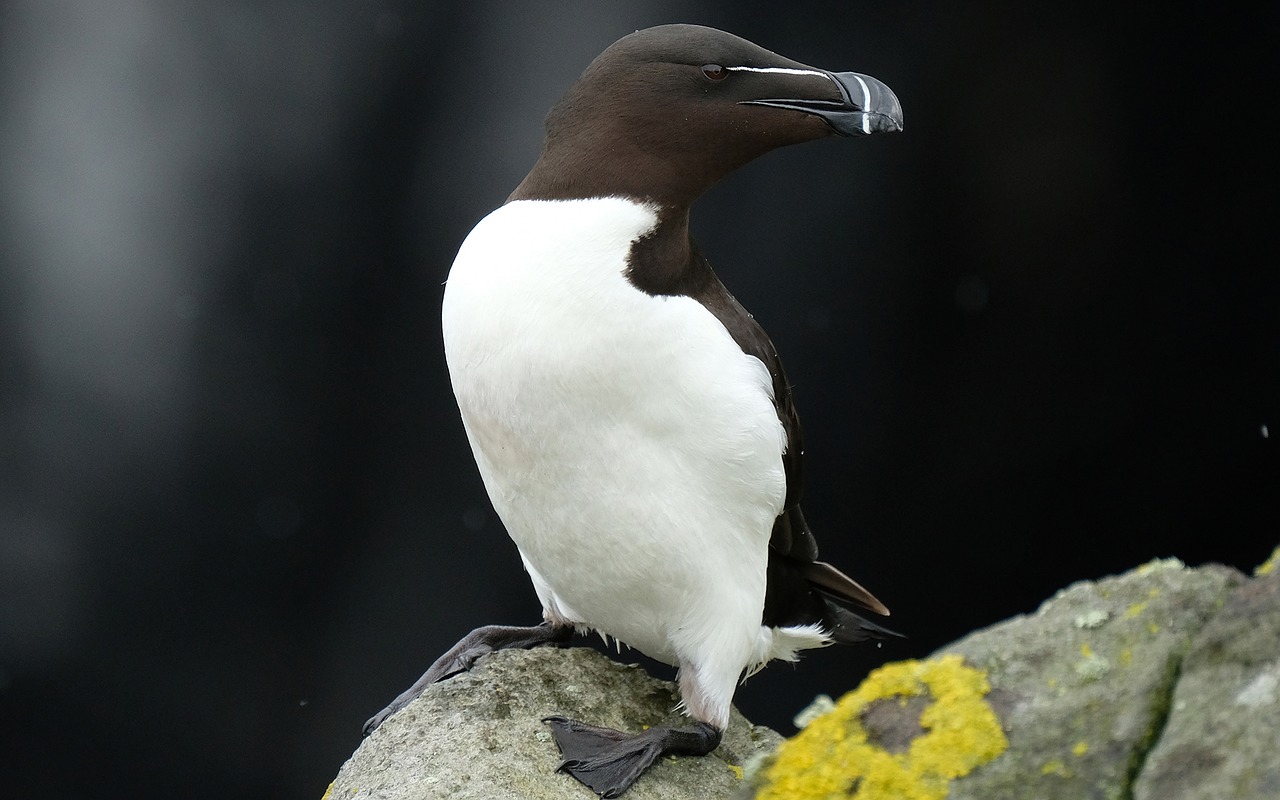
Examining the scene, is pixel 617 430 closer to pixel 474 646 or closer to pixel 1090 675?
pixel 474 646

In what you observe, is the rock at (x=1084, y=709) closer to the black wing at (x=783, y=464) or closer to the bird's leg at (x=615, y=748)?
the bird's leg at (x=615, y=748)

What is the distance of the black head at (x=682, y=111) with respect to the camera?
9.19ft

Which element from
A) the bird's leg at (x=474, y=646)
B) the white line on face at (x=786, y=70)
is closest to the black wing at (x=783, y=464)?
the white line on face at (x=786, y=70)

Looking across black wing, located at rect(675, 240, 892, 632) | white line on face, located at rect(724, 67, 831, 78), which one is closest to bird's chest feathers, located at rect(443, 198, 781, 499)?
black wing, located at rect(675, 240, 892, 632)

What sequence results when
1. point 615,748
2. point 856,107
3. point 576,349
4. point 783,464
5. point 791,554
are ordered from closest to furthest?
1. point 576,349
2. point 856,107
3. point 615,748
4. point 783,464
5. point 791,554

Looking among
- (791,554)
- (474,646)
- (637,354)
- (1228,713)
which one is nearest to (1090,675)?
(1228,713)

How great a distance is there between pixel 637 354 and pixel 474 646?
1.09 metres

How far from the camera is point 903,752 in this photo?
167 centimetres

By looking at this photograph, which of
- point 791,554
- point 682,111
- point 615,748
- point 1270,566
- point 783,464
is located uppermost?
→ point 682,111

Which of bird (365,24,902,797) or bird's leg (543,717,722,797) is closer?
bird (365,24,902,797)

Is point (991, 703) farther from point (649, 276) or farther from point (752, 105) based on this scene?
point (752, 105)

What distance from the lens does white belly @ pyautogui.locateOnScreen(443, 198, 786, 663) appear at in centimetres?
270

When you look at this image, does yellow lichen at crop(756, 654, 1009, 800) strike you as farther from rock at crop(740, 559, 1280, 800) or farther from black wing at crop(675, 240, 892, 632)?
black wing at crop(675, 240, 892, 632)

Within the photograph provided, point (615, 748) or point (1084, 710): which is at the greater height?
point (1084, 710)
